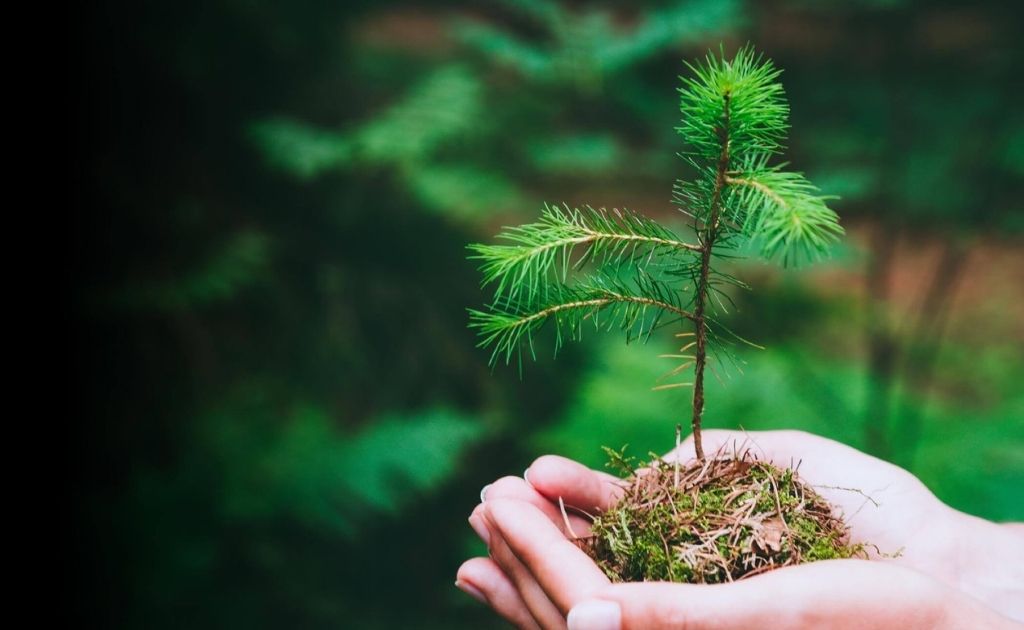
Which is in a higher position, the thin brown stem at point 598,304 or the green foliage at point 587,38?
the green foliage at point 587,38

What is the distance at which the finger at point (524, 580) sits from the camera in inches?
37.2

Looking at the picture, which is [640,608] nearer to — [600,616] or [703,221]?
[600,616]

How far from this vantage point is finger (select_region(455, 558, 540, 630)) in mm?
1046

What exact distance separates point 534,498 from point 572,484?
6 cm

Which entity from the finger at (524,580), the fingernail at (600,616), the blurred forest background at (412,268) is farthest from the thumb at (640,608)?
the blurred forest background at (412,268)

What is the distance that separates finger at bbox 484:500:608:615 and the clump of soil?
0.05 meters

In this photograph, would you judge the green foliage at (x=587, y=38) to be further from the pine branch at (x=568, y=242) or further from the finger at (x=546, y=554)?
the finger at (x=546, y=554)

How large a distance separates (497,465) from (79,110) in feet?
5.38

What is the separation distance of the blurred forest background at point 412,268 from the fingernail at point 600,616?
158 centimetres

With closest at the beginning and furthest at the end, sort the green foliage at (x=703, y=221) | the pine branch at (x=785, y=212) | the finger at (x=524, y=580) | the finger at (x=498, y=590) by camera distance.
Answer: the pine branch at (x=785, y=212), the green foliage at (x=703, y=221), the finger at (x=524, y=580), the finger at (x=498, y=590)

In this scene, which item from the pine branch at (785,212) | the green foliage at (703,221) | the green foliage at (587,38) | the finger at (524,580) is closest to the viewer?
the pine branch at (785,212)

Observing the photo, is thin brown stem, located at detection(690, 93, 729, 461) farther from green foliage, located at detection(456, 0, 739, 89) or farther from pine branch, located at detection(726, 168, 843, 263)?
green foliage, located at detection(456, 0, 739, 89)

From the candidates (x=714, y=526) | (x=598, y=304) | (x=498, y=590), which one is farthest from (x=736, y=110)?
(x=498, y=590)

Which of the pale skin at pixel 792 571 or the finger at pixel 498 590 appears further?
the finger at pixel 498 590
